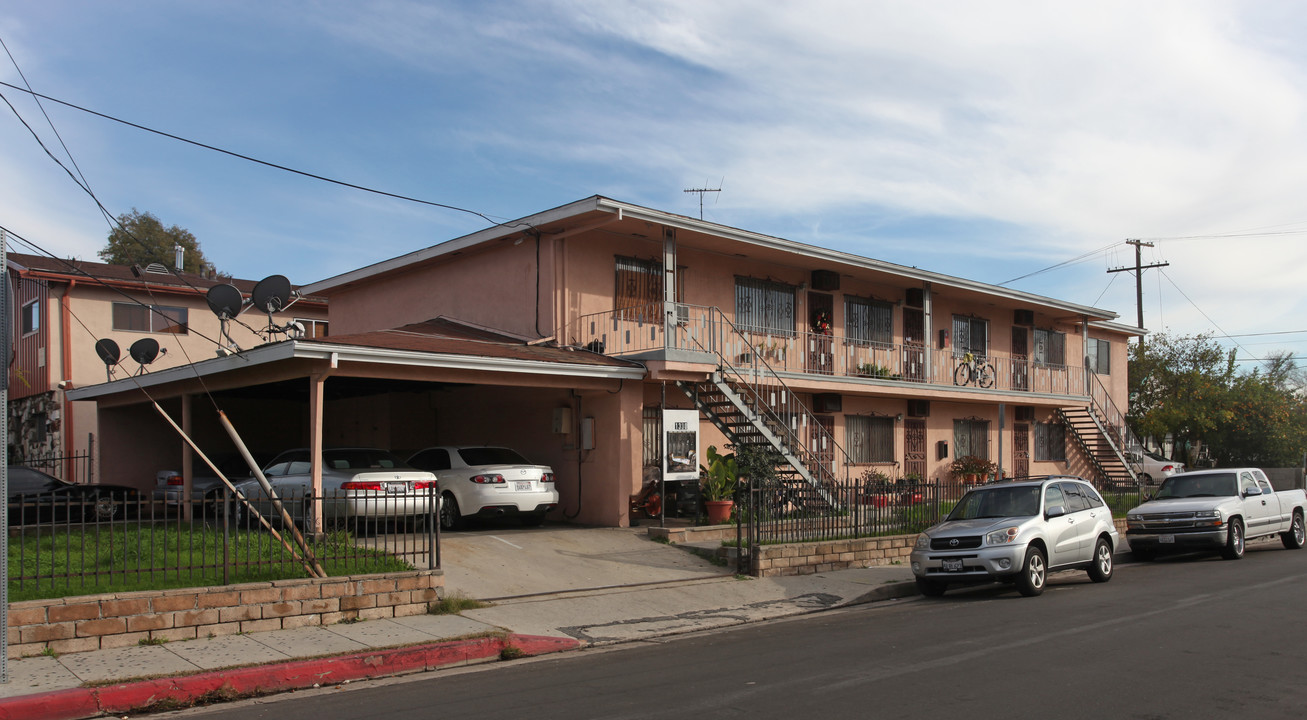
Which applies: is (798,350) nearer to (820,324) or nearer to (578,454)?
(820,324)

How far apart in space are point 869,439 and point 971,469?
341 cm

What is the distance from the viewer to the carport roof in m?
13.2

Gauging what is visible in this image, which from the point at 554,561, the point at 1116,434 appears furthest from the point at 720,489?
the point at 1116,434

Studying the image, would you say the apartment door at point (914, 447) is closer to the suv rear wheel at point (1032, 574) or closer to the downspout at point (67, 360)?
the suv rear wheel at point (1032, 574)

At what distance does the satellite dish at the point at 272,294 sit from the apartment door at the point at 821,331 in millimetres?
12050

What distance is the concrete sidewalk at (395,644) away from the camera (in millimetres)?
7629

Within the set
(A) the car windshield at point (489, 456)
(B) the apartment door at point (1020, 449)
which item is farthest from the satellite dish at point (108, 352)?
(B) the apartment door at point (1020, 449)

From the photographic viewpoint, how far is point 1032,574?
12.6 meters

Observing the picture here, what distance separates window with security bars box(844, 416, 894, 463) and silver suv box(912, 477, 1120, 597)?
927 cm

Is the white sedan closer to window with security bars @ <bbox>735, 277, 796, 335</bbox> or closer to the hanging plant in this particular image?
window with security bars @ <bbox>735, 277, 796, 335</bbox>

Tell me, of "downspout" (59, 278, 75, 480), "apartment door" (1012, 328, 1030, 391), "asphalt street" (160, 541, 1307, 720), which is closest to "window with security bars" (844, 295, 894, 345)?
"apartment door" (1012, 328, 1030, 391)

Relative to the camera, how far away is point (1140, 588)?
13.1m

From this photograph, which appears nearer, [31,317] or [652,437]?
[652,437]

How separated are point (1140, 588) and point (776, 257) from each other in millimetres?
10796
